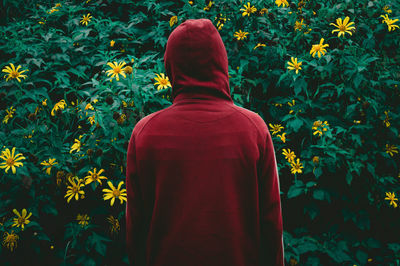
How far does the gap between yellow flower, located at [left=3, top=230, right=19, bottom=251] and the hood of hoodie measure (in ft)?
4.59

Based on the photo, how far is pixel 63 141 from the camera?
1.89 m

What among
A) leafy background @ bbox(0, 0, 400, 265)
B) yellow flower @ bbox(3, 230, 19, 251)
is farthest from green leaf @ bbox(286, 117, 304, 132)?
yellow flower @ bbox(3, 230, 19, 251)

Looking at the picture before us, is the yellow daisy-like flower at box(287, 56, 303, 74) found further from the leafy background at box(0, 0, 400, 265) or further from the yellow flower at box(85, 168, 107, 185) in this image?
the yellow flower at box(85, 168, 107, 185)

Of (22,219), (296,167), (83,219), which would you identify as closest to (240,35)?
(296,167)

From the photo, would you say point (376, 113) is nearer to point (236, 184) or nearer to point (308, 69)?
point (308, 69)

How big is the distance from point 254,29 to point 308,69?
1.93 ft

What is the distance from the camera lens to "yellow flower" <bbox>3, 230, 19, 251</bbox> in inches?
64.7

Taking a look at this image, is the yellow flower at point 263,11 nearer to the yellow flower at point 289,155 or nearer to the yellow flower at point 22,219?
the yellow flower at point 289,155

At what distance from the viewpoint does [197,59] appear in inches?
39.8

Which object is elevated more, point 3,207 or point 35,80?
point 35,80

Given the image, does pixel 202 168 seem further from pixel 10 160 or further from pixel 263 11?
pixel 263 11

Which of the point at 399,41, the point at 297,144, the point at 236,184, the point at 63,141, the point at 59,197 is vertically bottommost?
the point at 59,197

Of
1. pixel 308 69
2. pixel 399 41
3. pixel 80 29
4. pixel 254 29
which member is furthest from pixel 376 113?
pixel 80 29

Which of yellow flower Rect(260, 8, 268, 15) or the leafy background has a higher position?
yellow flower Rect(260, 8, 268, 15)
